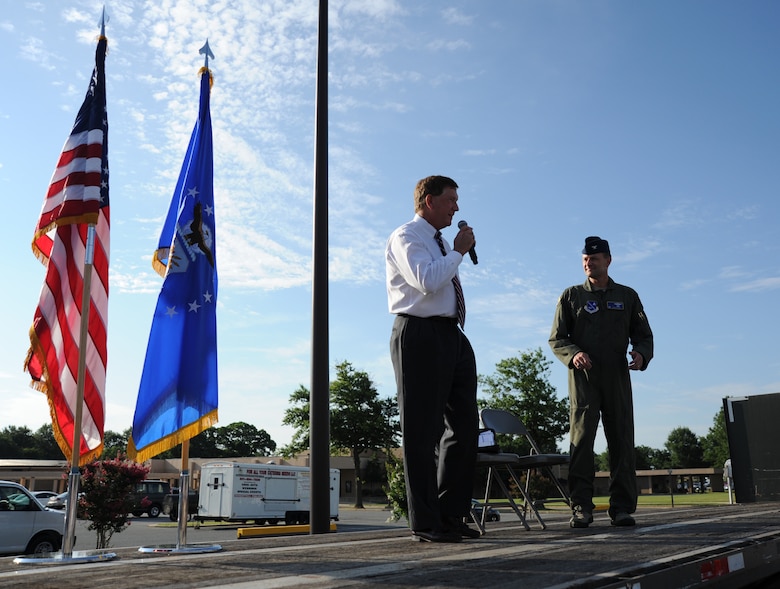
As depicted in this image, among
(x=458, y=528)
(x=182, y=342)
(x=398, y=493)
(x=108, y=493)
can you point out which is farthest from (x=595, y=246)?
(x=108, y=493)

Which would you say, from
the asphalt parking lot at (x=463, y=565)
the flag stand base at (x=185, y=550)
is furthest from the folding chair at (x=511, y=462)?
the flag stand base at (x=185, y=550)

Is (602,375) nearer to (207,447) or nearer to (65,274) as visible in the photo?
(65,274)

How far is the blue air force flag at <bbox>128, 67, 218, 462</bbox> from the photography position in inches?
175

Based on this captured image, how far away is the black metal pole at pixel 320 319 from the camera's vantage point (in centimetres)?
714

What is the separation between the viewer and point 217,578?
206cm

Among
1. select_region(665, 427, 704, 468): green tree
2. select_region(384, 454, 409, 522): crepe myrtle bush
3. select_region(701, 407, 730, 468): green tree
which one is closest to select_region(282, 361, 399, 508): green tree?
select_region(384, 454, 409, 522): crepe myrtle bush

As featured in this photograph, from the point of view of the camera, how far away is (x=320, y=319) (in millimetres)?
7746

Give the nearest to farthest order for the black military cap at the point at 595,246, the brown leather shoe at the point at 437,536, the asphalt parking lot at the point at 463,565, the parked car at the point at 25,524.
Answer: the asphalt parking lot at the point at 463,565, the brown leather shoe at the point at 437,536, the black military cap at the point at 595,246, the parked car at the point at 25,524

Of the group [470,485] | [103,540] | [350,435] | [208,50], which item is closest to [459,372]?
[470,485]

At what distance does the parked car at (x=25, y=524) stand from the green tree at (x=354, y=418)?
33.2 meters

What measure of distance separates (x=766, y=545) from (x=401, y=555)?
1.74 meters

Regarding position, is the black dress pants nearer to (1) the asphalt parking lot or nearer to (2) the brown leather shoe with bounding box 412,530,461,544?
(2) the brown leather shoe with bounding box 412,530,461,544

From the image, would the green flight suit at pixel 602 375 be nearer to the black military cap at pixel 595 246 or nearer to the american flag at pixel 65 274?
the black military cap at pixel 595 246

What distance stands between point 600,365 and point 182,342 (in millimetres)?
2866
